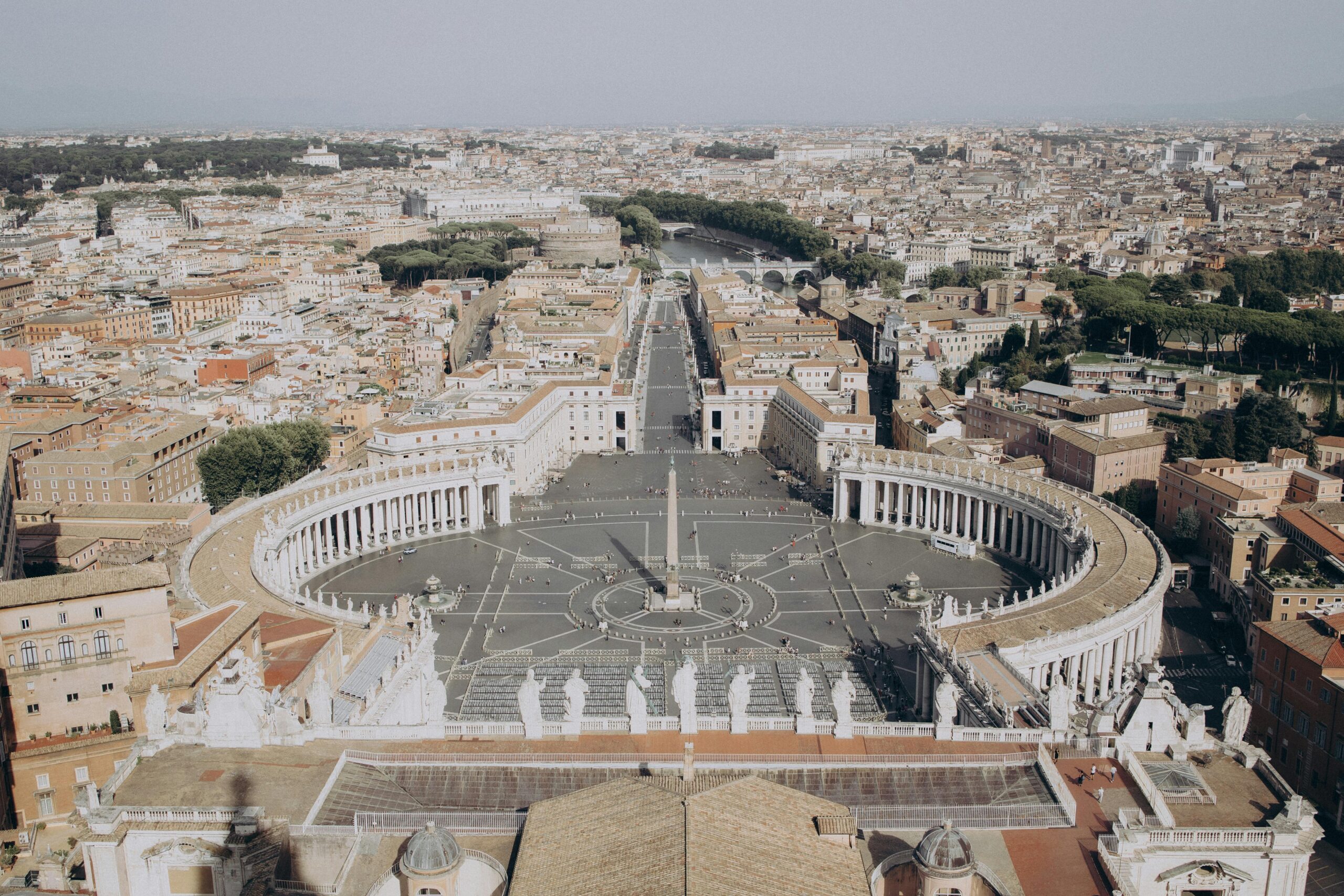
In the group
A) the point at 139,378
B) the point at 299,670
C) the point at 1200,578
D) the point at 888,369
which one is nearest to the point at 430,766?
the point at 299,670

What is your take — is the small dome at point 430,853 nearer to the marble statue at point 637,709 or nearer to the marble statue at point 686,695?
the marble statue at point 686,695

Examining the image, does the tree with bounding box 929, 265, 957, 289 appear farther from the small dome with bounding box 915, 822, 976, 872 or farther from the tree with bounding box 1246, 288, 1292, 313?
the small dome with bounding box 915, 822, 976, 872

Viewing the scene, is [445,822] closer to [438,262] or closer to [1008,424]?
[1008,424]

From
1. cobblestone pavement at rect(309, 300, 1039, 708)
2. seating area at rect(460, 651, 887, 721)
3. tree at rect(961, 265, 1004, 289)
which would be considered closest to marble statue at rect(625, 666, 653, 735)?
seating area at rect(460, 651, 887, 721)

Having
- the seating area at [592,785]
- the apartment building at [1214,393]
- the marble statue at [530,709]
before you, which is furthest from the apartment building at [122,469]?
the apartment building at [1214,393]

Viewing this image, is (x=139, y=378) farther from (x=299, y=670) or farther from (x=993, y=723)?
(x=993, y=723)

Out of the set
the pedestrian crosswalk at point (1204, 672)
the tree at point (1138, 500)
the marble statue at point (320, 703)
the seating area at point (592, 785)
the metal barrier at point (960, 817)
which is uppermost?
the marble statue at point (320, 703)
